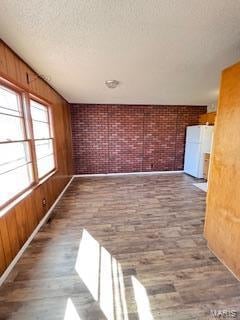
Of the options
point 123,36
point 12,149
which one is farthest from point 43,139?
point 123,36

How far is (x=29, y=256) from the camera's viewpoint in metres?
1.95

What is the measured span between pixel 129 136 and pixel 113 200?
2588 millimetres

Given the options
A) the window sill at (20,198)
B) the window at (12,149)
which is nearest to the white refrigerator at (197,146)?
the window sill at (20,198)

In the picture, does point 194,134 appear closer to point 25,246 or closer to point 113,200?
point 113,200

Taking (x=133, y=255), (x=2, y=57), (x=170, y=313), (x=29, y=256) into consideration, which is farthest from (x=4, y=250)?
(x=2, y=57)

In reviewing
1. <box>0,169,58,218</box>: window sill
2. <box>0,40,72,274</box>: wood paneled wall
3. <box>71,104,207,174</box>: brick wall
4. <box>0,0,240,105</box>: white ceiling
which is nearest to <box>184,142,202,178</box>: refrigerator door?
<box>71,104,207,174</box>: brick wall

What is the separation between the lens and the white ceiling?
1.22 metres

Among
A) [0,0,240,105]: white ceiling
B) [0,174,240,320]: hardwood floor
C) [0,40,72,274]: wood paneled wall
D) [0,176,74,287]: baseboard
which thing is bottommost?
[0,174,240,320]: hardwood floor

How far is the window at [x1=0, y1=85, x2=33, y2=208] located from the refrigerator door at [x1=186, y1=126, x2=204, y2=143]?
4.37 metres

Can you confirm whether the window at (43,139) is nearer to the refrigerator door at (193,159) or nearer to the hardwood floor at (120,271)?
the hardwood floor at (120,271)

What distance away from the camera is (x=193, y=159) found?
5164mm

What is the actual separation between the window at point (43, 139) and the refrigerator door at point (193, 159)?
12.9 feet

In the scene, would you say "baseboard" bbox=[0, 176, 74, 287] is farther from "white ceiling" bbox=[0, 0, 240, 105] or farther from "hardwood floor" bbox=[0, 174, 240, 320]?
"white ceiling" bbox=[0, 0, 240, 105]

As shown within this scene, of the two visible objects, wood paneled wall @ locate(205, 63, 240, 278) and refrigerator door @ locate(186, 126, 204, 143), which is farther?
refrigerator door @ locate(186, 126, 204, 143)
